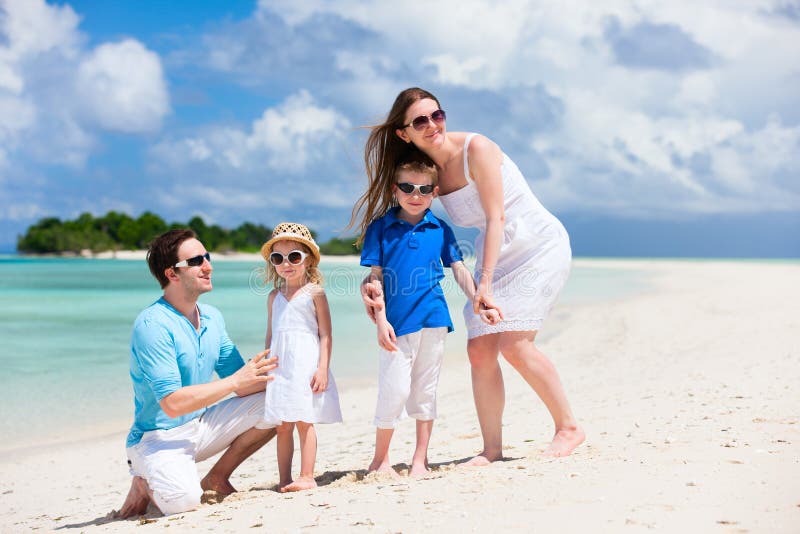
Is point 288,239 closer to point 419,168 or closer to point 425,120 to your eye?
point 419,168

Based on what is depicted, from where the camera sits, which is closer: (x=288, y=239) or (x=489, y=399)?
(x=288, y=239)

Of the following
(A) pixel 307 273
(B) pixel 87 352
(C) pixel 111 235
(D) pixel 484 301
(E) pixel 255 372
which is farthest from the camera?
(C) pixel 111 235

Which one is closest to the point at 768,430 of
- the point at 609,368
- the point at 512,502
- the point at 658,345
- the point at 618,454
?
the point at 618,454

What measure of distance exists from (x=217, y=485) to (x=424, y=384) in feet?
4.40

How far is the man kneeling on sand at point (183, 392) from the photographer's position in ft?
11.8

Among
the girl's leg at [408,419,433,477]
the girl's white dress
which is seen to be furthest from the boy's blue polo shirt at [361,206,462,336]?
the girl's leg at [408,419,433,477]

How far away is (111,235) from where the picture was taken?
83250 millimetres

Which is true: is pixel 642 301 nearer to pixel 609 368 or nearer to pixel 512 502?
pixel 609 368

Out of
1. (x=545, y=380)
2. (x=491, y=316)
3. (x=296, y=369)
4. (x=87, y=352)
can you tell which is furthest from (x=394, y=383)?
(x=87, y=352)

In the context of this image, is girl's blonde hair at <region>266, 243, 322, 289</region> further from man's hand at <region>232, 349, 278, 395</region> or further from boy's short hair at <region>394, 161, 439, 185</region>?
boy's short hair at <region>394, 161, 439, 185</region>

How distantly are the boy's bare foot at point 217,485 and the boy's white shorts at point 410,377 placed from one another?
0.99 m

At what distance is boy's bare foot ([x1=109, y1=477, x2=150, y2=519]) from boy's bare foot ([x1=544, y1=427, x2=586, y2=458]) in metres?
2.18

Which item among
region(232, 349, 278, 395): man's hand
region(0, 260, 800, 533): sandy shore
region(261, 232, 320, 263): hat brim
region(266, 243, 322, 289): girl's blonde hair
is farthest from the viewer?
region(266, 243, 322, 289): girl's blonde hair

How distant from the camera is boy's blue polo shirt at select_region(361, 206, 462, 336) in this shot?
3832 mm
